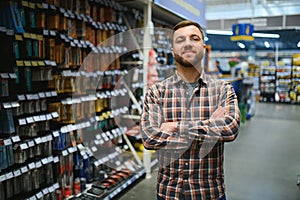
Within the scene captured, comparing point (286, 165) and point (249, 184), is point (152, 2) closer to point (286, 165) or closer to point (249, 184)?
point (249, 184)

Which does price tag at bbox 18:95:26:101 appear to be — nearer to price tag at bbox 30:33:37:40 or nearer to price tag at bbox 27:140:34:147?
price tag at bbox 27:140:34:147

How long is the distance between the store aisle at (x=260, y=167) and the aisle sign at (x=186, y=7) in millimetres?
2260

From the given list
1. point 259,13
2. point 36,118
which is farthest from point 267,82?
point 36,118

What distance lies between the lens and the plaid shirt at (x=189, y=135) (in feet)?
4.77

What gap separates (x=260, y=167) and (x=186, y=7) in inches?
107

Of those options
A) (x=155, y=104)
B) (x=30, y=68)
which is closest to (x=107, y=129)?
(x=30, y=68)

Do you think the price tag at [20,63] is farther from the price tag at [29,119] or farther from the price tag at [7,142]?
the price tag at [7,142]

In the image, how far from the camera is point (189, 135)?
1.44 meters

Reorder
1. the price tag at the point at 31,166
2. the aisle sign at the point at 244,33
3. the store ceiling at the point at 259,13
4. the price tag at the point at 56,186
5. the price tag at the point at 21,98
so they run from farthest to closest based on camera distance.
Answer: the store ceiling at the point at 259,13 → the aisle sign at the point at 244,33 → the price tag at the point at 56,186 → the price tag at the point at 31,166 → the price tag at the point at 21,98

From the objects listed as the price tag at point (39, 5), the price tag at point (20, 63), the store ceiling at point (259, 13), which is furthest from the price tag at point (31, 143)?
the store ceiling at point (259, 13)

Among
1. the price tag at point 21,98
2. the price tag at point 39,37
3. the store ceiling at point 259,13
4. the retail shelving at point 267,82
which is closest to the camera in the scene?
the price tag at point 21,98

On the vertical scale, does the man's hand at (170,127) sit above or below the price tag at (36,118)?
above

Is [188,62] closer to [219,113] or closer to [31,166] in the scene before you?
[219,113]

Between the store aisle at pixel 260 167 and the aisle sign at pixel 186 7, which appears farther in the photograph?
the aisle sign at pixel 186 7
